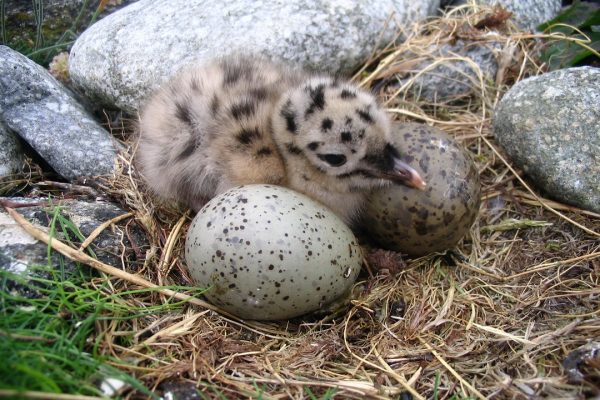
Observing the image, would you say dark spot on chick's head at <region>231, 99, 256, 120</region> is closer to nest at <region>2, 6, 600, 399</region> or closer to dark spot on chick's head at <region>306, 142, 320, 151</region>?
dark spot on chick's head at <region>306, 142, 320, 151</region>

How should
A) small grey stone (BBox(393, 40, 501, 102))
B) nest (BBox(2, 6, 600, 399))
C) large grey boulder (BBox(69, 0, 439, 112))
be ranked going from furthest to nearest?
1. small grey stone (BBox(393, 40, 501, 102))
2. large grey boulder (BBox(69, 0, 439, 112))
3. nest (BBox(2, 6, 600, 399))

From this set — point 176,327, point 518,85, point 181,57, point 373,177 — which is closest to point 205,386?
point 176,327

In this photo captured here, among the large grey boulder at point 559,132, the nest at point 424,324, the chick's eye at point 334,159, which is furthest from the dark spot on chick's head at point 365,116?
the large grey boulder at point 559,132

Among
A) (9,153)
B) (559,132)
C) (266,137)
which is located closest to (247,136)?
(266,137)

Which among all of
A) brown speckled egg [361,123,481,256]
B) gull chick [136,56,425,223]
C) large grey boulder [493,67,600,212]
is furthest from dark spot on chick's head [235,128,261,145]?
large grey boulder [493,67,600,212]

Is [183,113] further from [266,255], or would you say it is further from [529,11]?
[529,11]

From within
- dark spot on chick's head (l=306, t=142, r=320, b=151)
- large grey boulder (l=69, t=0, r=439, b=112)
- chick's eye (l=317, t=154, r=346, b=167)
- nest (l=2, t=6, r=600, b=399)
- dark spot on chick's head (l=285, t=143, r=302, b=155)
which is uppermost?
large grey boulder (l=69, t=0, r=439, b=112)
